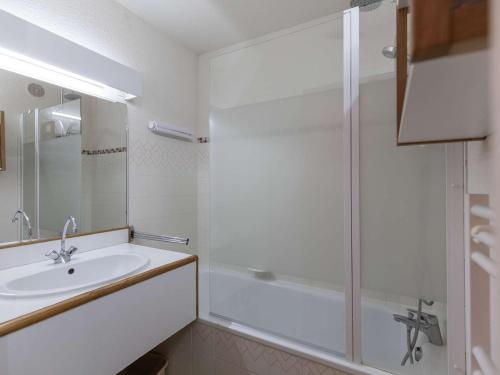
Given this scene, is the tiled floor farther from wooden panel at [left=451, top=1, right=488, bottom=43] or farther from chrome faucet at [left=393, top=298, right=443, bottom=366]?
wooden panel at [left=451, top=1, right=488, bottom=43]

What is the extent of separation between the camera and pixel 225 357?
4.60 ft

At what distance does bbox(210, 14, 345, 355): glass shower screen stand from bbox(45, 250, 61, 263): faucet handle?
0.80 meters

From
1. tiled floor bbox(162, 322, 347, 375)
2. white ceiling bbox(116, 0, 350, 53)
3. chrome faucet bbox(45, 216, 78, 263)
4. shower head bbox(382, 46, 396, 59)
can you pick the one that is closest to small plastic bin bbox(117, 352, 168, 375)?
tiled floor bbox(162, 322, 347, 375)

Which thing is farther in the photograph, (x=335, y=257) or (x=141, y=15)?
(x=141, y=15)

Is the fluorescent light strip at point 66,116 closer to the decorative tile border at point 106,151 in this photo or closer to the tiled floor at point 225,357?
the decorative tile border at point 106,151

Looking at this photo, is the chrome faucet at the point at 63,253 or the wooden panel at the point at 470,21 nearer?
the wooden panel at the point at 470,21

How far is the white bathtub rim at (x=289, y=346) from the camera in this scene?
1.14 meters

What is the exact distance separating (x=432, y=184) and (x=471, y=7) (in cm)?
100

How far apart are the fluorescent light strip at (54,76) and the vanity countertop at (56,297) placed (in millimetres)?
881

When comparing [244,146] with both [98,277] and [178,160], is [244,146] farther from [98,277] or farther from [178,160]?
[98,277]

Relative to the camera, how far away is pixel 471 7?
0.24 m

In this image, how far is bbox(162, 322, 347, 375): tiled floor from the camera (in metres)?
1.25

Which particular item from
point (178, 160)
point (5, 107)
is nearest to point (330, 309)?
point (178, 160)

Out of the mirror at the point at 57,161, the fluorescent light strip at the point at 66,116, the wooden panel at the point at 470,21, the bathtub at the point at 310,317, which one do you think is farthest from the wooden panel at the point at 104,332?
the wooden panel at the point at 470,21
